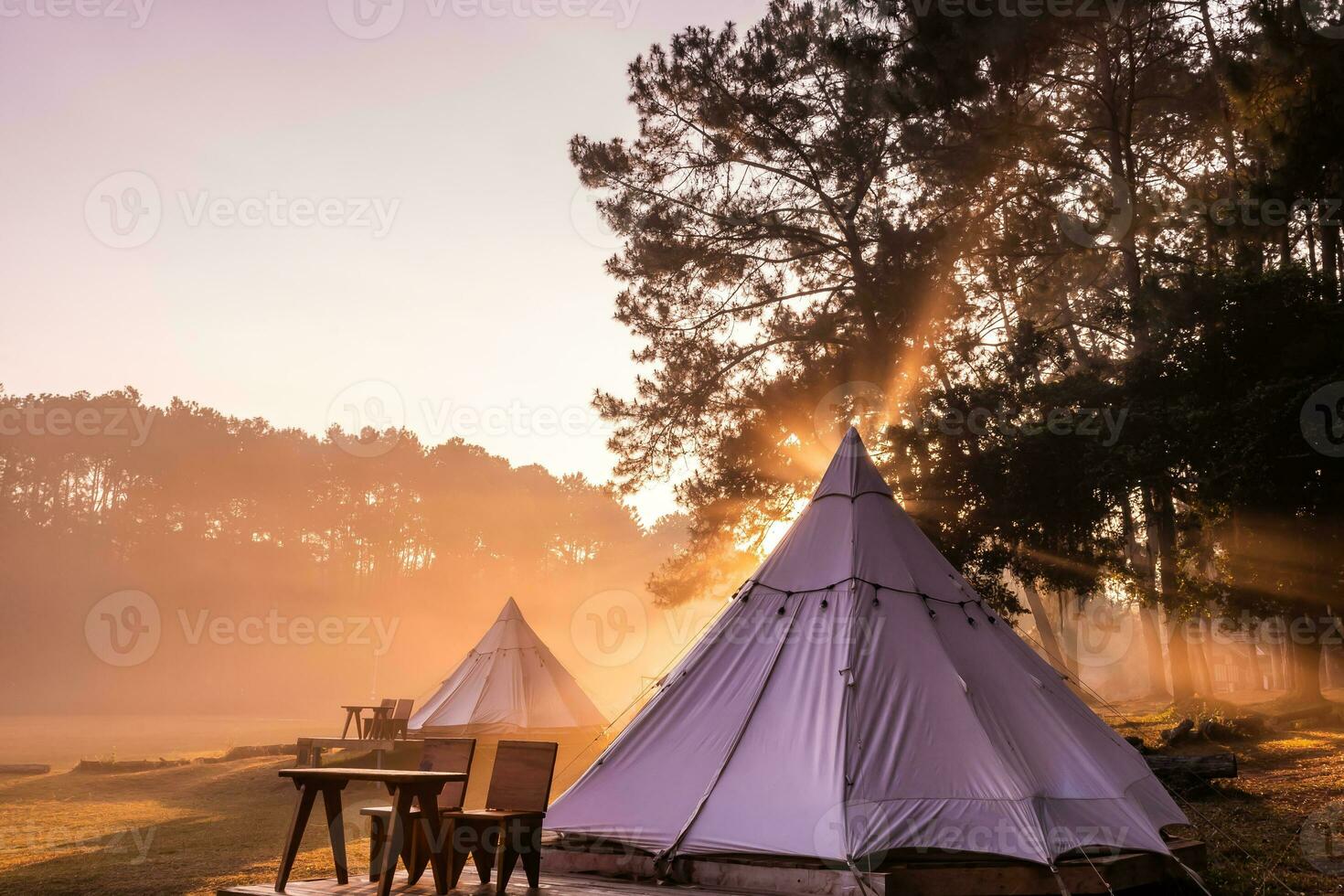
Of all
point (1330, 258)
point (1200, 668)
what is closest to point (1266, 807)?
point (1330, 258)

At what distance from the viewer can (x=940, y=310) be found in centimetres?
1759

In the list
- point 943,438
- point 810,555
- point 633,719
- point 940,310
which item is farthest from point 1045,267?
point 633,719

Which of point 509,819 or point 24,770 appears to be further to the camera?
point 24,770

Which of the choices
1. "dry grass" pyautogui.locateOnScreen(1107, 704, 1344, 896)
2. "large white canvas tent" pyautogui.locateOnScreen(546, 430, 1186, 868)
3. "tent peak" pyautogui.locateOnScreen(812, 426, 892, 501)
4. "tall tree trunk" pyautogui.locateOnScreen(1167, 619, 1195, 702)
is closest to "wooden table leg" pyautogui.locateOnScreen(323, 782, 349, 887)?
"large white canvas tent" pyautogui.locateOnScreen(546, 430, 1186, 868)

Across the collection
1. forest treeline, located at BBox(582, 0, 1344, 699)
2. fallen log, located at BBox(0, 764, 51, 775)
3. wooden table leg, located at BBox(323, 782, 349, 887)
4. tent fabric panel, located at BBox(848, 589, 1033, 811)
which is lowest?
fallen log, located at BBox(0, 764, 51, 775)

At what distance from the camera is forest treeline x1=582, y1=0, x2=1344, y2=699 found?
13320 mm

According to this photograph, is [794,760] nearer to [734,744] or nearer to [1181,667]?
[734,744]

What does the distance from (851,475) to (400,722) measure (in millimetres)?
11233

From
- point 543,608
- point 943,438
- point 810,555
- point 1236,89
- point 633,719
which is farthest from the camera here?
point 543,608

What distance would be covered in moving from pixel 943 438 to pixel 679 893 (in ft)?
38.0

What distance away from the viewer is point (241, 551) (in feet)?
173

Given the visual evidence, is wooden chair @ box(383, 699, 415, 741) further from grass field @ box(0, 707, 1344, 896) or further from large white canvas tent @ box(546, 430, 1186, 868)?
large white canvas tent @ box(546, 430, 1186, 868)

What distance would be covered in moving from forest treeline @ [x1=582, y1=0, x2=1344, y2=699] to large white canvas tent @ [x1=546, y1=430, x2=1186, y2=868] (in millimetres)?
6974

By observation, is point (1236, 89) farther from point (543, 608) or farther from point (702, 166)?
point (543, 608)
